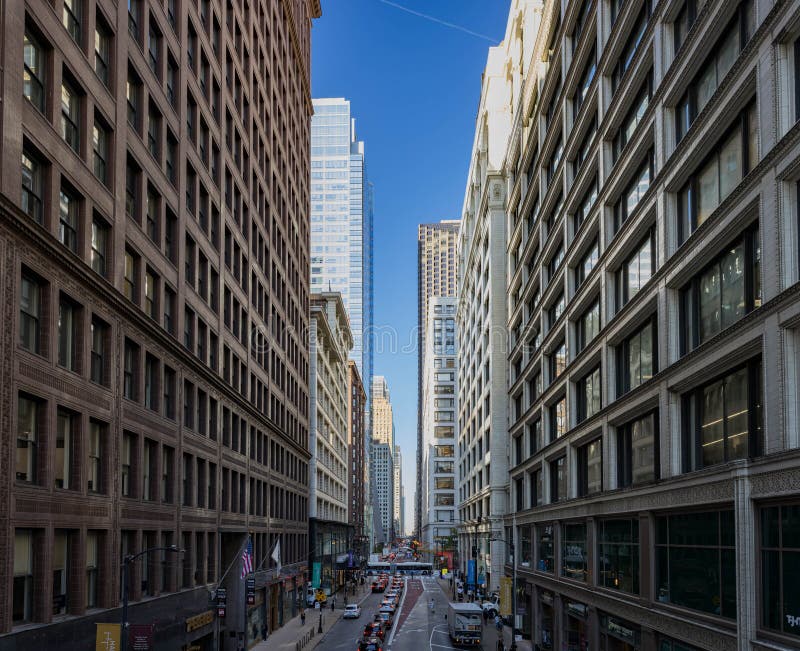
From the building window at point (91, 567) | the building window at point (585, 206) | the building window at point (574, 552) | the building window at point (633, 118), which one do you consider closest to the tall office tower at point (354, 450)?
the building window at point (574, 552)

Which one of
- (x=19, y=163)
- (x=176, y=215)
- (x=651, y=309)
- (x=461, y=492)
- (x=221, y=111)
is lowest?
(x=461, y=492)

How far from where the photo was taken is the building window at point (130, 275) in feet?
116

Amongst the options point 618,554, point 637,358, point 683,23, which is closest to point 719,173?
point 683,23

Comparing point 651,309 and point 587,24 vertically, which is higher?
point 587,24

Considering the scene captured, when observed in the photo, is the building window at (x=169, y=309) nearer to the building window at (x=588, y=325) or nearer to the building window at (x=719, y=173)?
the building window at (x=588, y=325)

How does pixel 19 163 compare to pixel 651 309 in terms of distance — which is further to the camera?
pixel 651 309

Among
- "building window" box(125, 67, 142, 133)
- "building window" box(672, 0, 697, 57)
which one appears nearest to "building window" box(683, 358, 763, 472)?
"building window" box(672, 0, 697, 57)

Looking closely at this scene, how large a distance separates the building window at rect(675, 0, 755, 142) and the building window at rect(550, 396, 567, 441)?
2324cm

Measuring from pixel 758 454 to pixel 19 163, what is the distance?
70.3ft

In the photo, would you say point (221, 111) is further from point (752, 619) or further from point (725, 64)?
point (752, 619)

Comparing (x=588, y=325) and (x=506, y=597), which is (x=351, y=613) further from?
(x=588, y=325)

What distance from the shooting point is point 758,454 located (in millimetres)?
22656

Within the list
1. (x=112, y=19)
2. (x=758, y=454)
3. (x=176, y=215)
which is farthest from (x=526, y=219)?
(x=758, y=454)

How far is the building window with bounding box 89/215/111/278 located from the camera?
31484 millimetres
